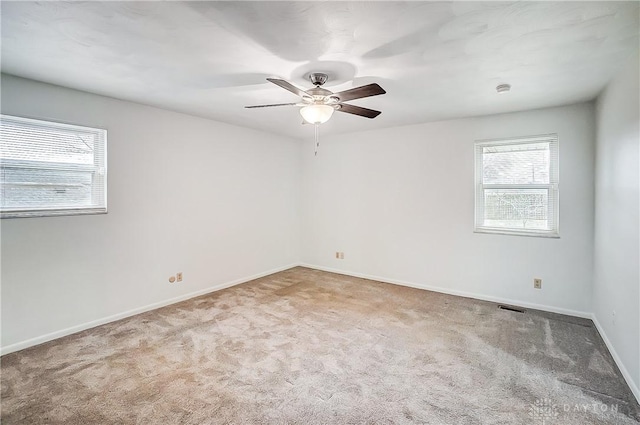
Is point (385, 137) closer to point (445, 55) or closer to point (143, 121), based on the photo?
point (445, 55)

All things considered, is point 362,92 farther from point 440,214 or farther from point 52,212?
point 52,212

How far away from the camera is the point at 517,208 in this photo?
391cm

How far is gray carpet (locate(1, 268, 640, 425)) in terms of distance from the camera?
196 centimetres

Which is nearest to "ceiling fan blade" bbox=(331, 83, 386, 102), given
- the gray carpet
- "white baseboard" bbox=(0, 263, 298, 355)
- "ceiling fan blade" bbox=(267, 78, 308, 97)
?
"ceiling fan blade" bbox=(267, 78, 308, 97)

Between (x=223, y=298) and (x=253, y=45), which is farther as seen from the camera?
(x=223, y=298)

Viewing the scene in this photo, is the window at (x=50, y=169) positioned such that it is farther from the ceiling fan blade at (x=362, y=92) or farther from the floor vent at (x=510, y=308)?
the floor vent at (x=510, y=308)

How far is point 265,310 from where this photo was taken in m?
3.71

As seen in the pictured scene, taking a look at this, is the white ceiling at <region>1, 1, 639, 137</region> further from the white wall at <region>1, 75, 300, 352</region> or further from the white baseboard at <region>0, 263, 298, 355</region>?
the white baseboard at <region>0, 263, 298, 355</region>

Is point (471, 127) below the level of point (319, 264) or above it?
above

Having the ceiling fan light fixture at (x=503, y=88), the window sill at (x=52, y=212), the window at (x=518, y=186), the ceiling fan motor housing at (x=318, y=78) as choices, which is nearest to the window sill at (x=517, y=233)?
the window at (x=518, y=186)

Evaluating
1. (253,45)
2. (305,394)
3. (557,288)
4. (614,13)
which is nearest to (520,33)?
(614,13)

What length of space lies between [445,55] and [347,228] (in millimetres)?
3461

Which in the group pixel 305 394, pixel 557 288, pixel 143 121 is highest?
pixel 143 121

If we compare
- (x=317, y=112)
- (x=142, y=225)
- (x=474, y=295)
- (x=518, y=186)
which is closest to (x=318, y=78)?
(x=317, y=112)
